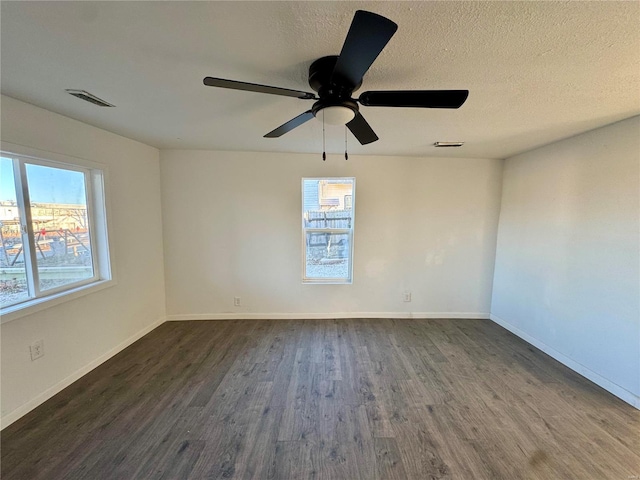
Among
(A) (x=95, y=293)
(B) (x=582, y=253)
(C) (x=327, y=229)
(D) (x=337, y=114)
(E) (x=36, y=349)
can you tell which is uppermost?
(D) (x=337, y=114)

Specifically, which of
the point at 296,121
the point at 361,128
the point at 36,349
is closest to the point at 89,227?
the point at 36,349

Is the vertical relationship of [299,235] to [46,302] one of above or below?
above

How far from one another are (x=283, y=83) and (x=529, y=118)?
6.50 ft

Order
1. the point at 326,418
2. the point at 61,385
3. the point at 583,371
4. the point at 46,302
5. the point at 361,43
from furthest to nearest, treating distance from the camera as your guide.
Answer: the point at 583,371 → the point at 61,385 → the point at 46,302 → the point at 326,418 → the point at 361,43

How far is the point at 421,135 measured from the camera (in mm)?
2529

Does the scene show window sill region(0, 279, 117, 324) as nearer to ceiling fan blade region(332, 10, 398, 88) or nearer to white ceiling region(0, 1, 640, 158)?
white ceiling region(0, 1, 640, 158)

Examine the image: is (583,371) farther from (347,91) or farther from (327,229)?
(347,91)

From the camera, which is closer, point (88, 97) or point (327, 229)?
point (88, 97)

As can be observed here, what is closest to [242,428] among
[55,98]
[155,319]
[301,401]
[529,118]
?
[301,401]

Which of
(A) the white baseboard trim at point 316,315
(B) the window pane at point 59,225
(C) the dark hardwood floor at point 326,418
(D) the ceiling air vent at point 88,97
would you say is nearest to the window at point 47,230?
(B) the window pane at point 59,225

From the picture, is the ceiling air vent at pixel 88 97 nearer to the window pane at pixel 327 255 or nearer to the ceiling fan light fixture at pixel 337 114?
the ceiling fan light fixture at pixel 337 114

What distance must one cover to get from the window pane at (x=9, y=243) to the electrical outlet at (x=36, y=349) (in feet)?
1.16

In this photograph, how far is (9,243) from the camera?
6.02ft

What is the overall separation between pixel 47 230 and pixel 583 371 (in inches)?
195
